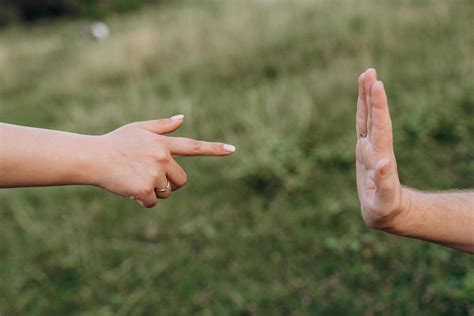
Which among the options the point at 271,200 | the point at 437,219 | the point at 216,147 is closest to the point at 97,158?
the point at 216,147

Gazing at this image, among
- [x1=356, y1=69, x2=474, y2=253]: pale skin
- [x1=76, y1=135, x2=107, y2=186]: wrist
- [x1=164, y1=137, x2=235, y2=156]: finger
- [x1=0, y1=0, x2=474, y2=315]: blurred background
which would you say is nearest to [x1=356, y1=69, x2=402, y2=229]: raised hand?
[x1=356, y1=69, x2=474, y2=253]: pale skin

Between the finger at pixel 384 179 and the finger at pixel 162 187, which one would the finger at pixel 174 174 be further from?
the finger at pixel 384 179

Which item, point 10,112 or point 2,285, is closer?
point 2,285

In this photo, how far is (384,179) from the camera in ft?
5.13

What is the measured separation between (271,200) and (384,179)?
227cm

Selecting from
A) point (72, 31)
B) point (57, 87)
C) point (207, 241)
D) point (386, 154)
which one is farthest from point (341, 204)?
point (72, 31)

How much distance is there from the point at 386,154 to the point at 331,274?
159cm

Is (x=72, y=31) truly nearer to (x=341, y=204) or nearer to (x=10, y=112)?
(x=10, y=112)

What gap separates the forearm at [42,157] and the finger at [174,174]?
281 millimetres

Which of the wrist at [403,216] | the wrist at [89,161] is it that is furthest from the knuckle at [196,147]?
the wrist at [403,216]

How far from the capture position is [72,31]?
1529 centimetres

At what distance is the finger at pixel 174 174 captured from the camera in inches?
76.4

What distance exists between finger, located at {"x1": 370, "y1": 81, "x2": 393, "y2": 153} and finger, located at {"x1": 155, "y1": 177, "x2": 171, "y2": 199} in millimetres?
791

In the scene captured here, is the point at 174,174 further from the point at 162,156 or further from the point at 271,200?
the point at 271,200
